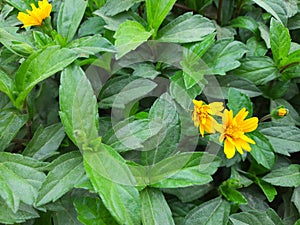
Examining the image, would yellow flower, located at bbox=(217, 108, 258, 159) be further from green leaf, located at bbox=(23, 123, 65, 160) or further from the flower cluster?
green leaf, located at bbox=(23, 123, 65, 160)

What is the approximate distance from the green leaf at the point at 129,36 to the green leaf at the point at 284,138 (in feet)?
0.98

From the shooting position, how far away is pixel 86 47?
79 centimetres

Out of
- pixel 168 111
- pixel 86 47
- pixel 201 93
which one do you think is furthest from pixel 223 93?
pixel 86 47

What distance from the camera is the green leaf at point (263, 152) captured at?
830 mm

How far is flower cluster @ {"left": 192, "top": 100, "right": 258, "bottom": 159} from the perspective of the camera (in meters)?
0.79

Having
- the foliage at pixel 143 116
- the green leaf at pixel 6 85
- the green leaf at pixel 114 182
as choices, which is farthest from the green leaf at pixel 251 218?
the green leaf at pixel 6 85

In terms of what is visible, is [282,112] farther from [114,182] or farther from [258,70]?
[114,182]

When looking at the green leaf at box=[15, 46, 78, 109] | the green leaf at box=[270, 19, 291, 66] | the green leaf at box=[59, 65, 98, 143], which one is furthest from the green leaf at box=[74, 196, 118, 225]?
the green leaf at box=[270, 19, 291, 66]

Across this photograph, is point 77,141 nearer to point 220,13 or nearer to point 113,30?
point 113,30

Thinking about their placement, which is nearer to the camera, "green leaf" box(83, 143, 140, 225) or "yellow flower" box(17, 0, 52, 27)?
"green leaf" box(83, 143, 140, 225)

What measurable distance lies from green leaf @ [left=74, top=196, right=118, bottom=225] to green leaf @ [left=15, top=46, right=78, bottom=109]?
22cm

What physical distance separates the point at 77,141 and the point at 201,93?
0.29 m

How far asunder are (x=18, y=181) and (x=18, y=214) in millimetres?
56

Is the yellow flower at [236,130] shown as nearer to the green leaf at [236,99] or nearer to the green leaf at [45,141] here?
the green leaf at [236,99]
